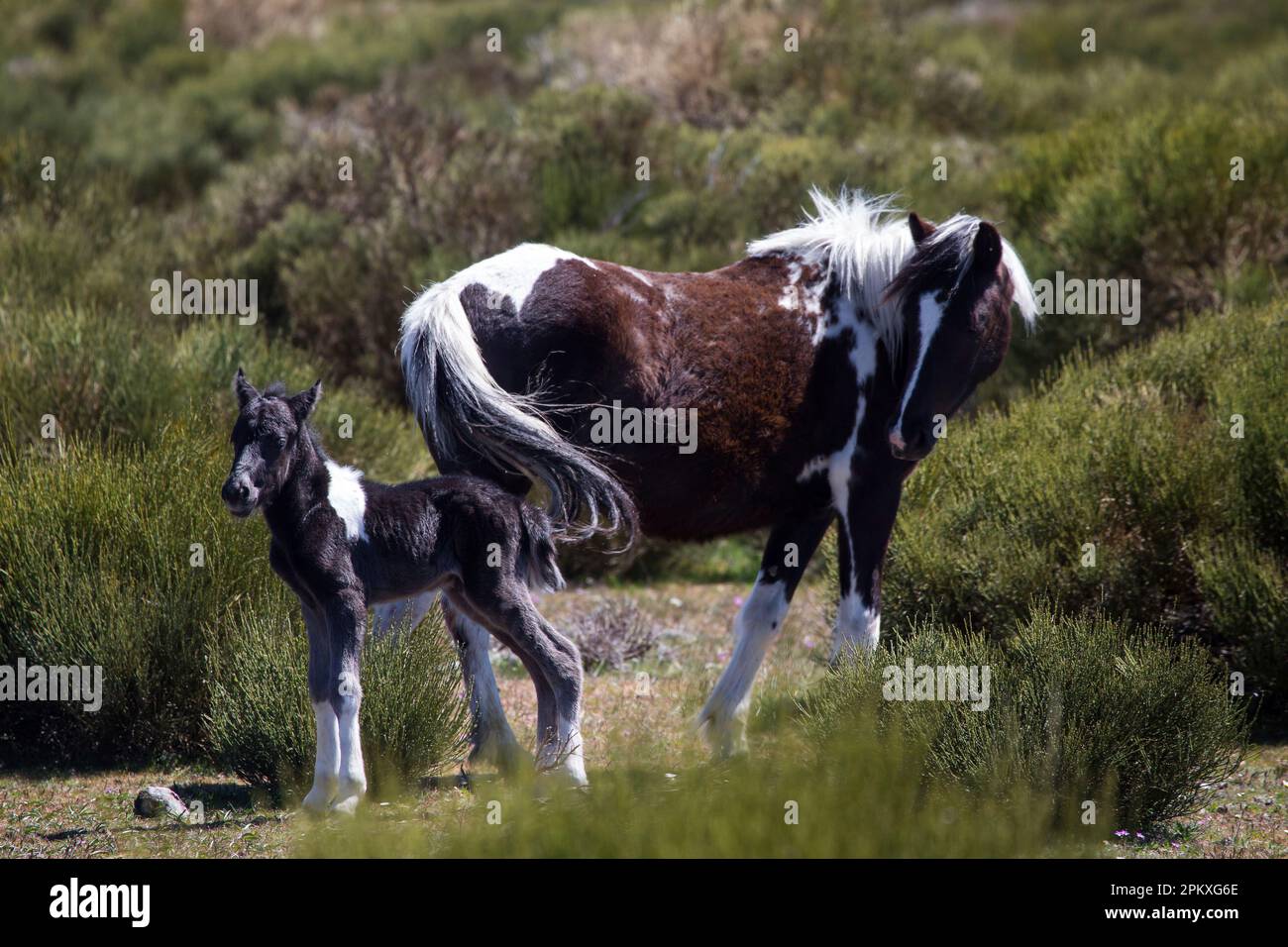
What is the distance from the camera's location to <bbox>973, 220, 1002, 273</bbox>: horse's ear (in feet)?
19.8

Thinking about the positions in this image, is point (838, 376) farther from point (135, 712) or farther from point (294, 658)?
point (135, 712)

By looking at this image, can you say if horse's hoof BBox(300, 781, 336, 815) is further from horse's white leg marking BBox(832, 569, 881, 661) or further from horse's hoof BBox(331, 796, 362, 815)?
horse's white leg marking BBox(832, 569, 881, 661)

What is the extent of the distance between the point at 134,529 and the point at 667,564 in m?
4.97

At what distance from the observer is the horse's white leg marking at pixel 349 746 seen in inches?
193

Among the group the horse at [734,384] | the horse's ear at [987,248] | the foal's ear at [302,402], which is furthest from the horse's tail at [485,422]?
the horse's ear at [987,248]

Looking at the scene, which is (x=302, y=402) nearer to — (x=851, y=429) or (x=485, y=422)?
(x=485, y=422)

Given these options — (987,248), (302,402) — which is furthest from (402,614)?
(987,248)

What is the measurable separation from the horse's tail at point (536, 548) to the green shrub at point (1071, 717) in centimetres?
121

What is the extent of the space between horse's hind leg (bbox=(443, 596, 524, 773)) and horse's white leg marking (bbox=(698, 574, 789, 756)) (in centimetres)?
95

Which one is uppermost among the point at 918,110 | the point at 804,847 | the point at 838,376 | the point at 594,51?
the point at 594,51

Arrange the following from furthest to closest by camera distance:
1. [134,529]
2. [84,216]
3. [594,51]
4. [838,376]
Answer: [594,51]
[84,216]
[134,529]
[838,376]

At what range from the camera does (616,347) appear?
5738mm

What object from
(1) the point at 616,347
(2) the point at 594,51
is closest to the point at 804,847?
(1) the point at 616,347

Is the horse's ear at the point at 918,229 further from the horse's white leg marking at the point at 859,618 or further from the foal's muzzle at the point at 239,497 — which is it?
the foal's muzzle at the point at 239,497
